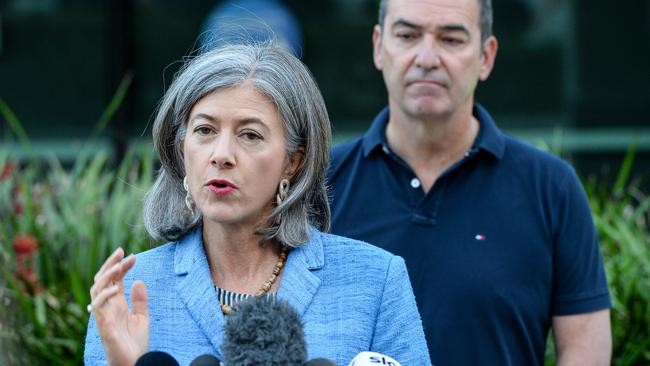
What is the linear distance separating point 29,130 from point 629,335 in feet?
22.0

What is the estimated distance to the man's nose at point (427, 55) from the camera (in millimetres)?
3736

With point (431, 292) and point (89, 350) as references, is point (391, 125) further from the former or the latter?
point (89, 350)

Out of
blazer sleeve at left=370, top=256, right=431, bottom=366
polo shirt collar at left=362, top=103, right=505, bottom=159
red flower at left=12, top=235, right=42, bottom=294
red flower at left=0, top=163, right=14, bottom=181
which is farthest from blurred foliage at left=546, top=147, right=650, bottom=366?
red flower at left=0, top=163, right=14, bottom=181

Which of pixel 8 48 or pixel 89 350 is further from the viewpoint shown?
pixel 8 48

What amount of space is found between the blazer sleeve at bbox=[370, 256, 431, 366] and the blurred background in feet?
23.1

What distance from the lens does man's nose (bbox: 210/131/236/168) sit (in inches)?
99.5

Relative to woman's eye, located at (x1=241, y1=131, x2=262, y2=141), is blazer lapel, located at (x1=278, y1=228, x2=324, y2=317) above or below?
below

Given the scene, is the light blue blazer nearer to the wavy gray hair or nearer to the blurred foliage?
the wavy gray hair

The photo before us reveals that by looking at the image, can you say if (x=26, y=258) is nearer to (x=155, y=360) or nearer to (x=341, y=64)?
(x=155, y=360)

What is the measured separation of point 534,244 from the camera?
139 inches

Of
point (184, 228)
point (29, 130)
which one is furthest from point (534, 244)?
point (29, 130)

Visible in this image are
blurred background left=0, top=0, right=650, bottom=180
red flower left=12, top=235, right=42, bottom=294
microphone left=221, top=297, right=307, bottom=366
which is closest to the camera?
microphone left=221, top=297, right=307, bottom=366

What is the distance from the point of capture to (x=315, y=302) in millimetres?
2670

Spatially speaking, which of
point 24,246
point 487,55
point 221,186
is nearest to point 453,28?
point 487,55
